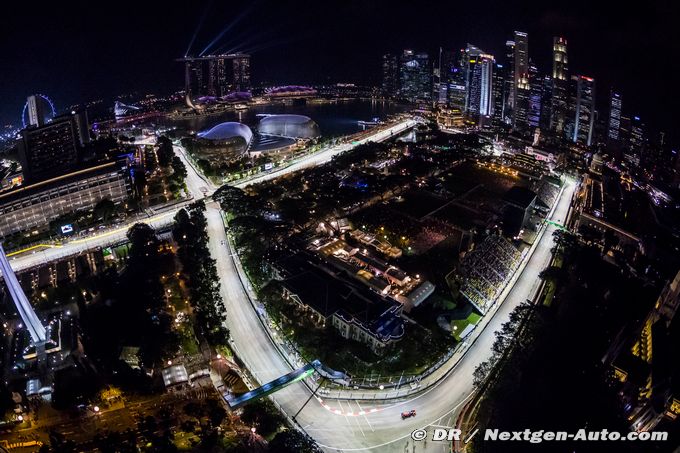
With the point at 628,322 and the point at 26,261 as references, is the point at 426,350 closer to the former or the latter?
the point at 628,322

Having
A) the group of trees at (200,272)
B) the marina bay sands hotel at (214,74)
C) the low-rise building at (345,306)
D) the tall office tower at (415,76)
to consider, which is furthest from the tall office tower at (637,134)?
the marina bay sands hotel at (214,74)

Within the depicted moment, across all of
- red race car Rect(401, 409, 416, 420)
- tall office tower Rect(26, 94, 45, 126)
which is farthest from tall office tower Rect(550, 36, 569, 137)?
tall office tower Rect(26, 94, 45, 126)

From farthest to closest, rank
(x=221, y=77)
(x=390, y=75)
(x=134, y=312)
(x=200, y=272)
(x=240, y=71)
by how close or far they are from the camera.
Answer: (x=390, y=75) < (x=240, y=71) < (x=221, y=77) < (x=200, y=272) < (x=134, y=312)

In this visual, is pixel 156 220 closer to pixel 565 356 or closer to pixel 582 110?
pixel 565 356

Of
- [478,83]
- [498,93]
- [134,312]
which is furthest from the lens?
[478,83]

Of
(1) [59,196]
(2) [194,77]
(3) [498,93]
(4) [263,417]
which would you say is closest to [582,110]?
(3) [498,93]

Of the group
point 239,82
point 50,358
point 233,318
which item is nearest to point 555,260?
point 233,318

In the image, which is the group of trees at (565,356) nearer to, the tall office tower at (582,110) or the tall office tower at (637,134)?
the tall office tower at (637,134)
